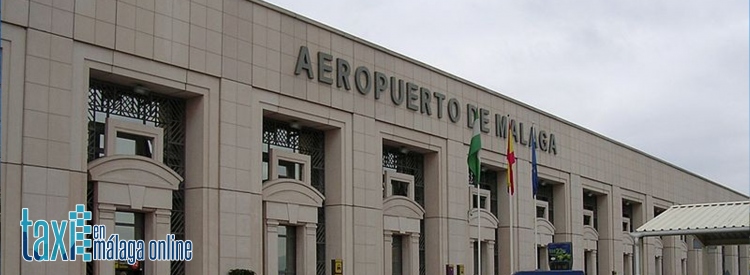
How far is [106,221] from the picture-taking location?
84.6 ft

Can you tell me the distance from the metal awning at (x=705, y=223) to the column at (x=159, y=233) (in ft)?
41.1

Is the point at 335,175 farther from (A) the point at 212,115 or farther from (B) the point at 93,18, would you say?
(B) the point at 93,18

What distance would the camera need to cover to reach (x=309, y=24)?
108 feet

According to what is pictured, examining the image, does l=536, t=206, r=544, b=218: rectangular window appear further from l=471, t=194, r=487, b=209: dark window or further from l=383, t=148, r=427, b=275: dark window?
l=383, t=148, r=427, b=275: dark window

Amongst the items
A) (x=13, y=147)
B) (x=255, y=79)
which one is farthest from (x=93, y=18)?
(x=255, y=79)

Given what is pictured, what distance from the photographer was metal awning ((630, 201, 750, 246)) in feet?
80.0

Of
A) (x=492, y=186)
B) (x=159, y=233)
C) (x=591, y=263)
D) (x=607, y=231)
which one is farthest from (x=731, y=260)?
(x=159, y=233)

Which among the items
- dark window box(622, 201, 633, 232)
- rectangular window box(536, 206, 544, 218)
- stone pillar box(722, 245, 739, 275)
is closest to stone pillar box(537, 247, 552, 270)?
rectangular window box(536, 206, 544, 218)

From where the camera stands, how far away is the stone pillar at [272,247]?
30891 millimetres

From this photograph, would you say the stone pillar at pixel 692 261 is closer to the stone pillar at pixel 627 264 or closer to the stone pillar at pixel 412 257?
the stone pillar at pixel 627 264

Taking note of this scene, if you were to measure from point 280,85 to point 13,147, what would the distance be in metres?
9.96

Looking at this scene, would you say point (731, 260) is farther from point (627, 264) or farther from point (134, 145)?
point (134, 145)

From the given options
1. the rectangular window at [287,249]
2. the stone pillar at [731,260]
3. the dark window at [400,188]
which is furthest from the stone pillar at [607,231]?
the rectangular window at [287,249]
